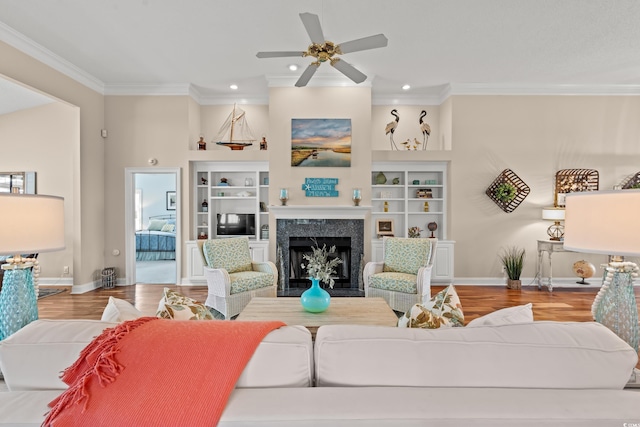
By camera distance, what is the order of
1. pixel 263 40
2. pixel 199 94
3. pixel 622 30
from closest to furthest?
1. pixel 622 30
2. pixel 263 40
3. pixel 199 94

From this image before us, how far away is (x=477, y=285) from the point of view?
5.38 meters

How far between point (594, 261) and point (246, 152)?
585 centimetres

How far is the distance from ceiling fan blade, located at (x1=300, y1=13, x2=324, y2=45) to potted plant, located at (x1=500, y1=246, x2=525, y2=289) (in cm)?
438

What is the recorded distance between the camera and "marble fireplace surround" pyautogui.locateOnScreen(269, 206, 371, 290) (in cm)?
515

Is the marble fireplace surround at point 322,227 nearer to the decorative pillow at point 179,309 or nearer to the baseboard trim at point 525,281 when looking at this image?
the baseboard trim at point 525,281

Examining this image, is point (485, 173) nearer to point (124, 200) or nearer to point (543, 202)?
point (543, 202)

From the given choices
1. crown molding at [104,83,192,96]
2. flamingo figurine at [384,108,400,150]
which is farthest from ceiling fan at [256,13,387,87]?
crown molding at [104,83,192,96]

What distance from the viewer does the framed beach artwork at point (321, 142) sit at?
5.19 m

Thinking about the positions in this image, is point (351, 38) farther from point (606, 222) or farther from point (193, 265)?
point (193, 265)

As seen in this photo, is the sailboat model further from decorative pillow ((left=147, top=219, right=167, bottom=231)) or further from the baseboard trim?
decorative pillow ((left=147, top=219, right=167, bottom=231))

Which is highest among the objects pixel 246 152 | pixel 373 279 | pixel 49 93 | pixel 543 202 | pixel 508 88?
pixel 508 88

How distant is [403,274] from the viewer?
4109mm

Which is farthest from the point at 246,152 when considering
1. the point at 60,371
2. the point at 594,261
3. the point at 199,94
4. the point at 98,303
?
the point at 594,261

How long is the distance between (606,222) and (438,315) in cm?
78
